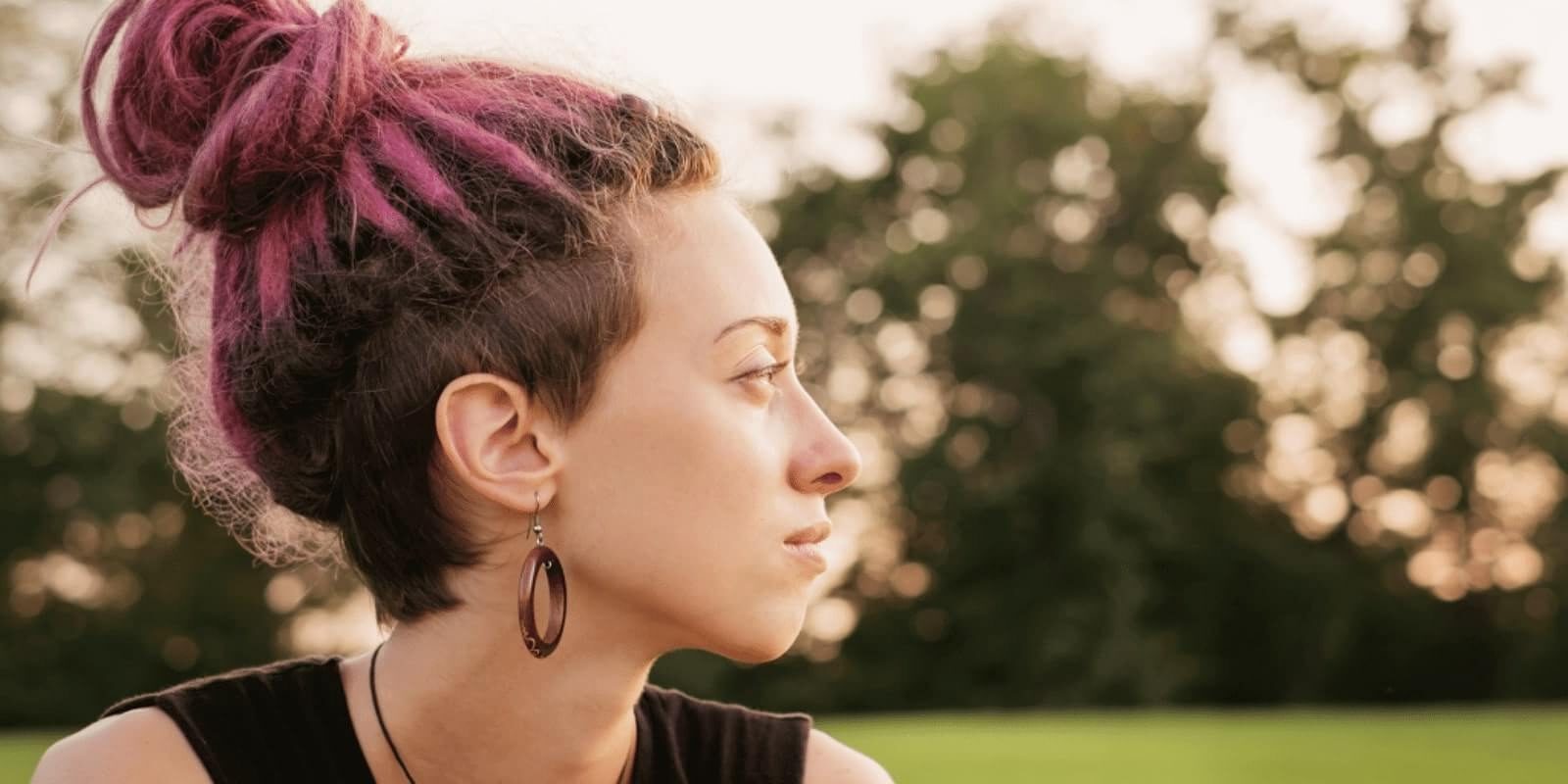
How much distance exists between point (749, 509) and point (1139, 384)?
26383mm

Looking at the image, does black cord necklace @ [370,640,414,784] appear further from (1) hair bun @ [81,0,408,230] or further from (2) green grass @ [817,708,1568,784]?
(2) green grass @ [817,708,1568,784]

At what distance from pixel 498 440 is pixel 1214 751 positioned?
992 centimetres

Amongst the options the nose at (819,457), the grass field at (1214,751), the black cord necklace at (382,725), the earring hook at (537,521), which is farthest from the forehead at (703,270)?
the grass field at (1214,751)

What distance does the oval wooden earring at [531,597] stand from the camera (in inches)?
78.6

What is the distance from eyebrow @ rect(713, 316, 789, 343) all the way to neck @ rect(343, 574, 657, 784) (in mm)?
354

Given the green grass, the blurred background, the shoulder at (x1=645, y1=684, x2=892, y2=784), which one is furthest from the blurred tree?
the shoulder at (x1=645, y1=684, x2=892, y2=784)

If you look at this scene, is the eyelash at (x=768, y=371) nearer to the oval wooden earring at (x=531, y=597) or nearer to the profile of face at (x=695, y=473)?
the profile of face at (x=695, y=473)

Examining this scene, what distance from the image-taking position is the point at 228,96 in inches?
86.9

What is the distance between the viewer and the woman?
2.04 metres

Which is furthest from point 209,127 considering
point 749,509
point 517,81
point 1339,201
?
point 1339,201

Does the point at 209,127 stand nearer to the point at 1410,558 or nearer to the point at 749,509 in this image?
the point at 749,509

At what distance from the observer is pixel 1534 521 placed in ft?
88.1

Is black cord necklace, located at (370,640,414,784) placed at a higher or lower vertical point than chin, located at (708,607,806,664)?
lower

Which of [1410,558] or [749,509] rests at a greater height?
[749,509]
